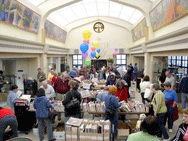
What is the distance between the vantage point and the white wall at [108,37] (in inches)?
786

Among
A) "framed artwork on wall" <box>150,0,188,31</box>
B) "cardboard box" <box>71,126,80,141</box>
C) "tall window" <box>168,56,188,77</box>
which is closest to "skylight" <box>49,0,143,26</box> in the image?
"framed artwork on wall" <box>150,0,188,31</box>

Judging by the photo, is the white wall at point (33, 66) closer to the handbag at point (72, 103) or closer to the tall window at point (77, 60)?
the handbag at point (72, 103)

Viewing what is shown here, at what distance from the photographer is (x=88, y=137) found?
11.9 feet

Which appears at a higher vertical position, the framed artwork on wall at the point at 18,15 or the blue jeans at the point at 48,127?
the framed artwork on wall at the point at 18,15

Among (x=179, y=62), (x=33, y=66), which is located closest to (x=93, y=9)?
(x=33, y=66)

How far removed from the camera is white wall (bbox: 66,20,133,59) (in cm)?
1995

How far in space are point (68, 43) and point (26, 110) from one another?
1627 centimetres

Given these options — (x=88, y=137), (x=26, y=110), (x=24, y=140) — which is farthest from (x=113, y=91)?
(x=26, y=110)

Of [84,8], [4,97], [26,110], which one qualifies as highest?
[84,8]

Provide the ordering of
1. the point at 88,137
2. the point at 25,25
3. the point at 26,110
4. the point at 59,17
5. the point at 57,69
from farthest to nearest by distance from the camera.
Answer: the point at 57,69 < the point at 59,17 < the point at 25,25 < the point at 26,110 < the point at 88,137

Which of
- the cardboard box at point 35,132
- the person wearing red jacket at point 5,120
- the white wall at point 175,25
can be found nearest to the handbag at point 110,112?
the person wearing red jacket at point 5,120

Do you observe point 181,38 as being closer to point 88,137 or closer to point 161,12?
point 161,12

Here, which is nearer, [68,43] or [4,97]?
[4,97]

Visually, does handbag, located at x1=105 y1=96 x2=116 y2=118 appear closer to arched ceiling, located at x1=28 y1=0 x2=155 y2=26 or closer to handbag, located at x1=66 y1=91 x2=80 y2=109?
handbag, located at x1=66 y1=91 x2=80 y2=109
